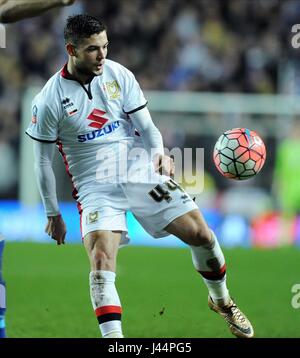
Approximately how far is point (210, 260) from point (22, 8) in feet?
7.11

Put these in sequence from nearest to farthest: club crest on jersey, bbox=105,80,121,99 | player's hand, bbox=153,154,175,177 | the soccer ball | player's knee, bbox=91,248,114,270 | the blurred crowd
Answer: player's knee, bbox=91,248,114,270 < player's hand, bbox=153,154,175,177 < club crest on jersey, bbox=105,80,121,99 < the soccer ball < the blurred crowd

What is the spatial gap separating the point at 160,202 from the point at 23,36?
1118cm

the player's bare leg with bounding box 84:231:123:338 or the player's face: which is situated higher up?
the player's face

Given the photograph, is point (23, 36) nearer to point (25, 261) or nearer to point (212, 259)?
point (25, 261)

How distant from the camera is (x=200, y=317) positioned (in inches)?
300

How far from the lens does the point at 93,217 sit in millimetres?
5773

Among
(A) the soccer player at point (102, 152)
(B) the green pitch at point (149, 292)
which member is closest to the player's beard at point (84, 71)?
(A) the soccer player at point (102, 152)

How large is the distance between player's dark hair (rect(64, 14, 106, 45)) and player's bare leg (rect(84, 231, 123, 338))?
4.07 feet

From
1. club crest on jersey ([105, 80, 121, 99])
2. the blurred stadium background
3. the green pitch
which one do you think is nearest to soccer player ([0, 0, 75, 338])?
club crest on jersey ([105, 80, 121, 99])

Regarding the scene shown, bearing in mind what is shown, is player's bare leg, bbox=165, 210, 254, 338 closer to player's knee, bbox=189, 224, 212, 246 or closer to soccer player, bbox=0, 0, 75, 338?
player's knee, bbox=189, 224, 212, 246

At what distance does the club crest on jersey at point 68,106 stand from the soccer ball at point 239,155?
1.10 m

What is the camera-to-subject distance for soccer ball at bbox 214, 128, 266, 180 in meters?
6.09


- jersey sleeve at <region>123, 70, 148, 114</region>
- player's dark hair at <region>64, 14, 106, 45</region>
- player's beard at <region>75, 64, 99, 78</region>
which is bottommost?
jersey sleeve at <region>123, 70, 148, 114</region>

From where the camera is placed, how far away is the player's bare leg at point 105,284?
17.9 ft
